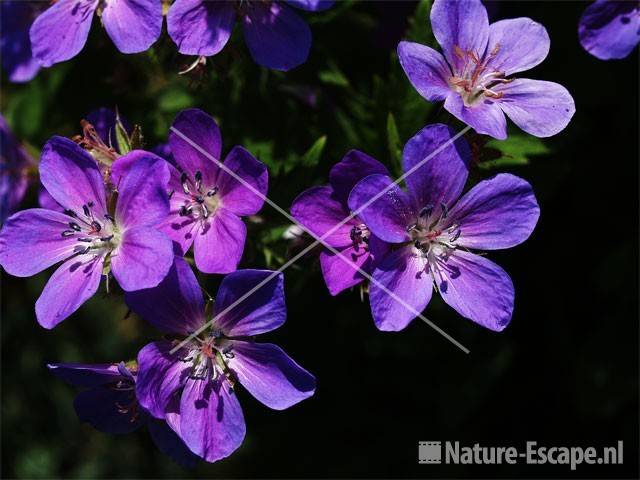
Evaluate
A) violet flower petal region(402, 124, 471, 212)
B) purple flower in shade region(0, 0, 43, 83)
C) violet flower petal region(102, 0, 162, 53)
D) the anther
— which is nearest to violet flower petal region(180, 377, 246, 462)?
the anther

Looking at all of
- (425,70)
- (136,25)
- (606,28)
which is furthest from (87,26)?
(606,28)

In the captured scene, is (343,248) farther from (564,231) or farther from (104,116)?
(564,231)

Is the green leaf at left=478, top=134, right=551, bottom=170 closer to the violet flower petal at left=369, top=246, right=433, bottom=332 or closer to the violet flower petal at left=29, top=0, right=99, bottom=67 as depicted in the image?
the violet flower petal at left=369, top=246, right=433, bottom=332

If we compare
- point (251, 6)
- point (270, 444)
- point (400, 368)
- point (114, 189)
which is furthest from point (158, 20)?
point (270, 444)

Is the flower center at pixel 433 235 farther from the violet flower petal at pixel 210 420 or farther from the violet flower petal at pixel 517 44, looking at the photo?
the violet flower petal at pixel 210 420

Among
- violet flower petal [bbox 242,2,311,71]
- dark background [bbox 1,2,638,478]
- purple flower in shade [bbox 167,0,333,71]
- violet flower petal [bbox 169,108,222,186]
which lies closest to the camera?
violet flower petal [bbox 169,108,222,186]

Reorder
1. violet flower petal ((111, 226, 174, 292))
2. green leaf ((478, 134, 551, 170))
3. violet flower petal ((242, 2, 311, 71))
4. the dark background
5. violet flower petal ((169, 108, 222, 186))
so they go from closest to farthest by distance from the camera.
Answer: violet flower petal ((111, 226, 174, 292)), violet flower petal ((169, 108, 222, 186)), violet flower petal ((242, 2, 311, 71)), green leaf ((478, 134, 551, 170)), the dark background
